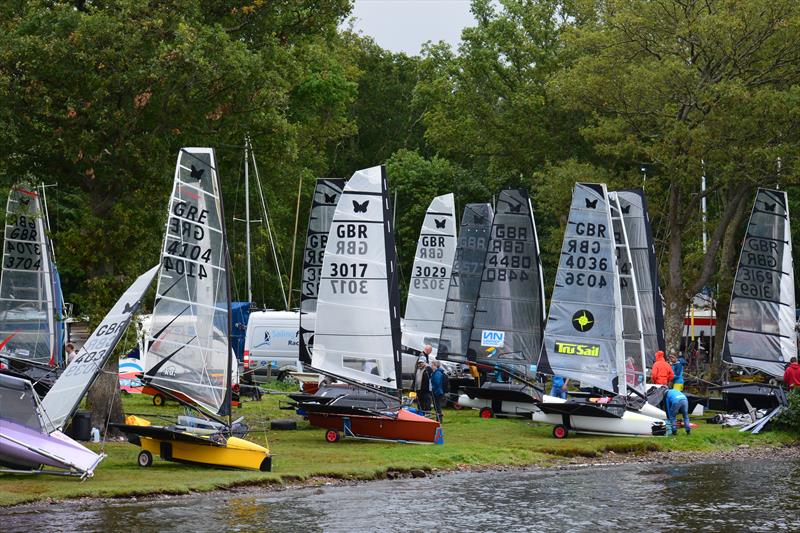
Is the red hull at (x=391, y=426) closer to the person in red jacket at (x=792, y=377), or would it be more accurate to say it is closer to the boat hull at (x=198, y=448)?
the boat hull at (x=198, y=448)

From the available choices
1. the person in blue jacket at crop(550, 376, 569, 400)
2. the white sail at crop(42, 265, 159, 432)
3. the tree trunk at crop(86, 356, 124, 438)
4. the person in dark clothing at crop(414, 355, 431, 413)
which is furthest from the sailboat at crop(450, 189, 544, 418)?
the white sail at crop(42, 265, 159, 432)

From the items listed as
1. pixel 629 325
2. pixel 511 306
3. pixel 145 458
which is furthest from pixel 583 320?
pixel 145 458

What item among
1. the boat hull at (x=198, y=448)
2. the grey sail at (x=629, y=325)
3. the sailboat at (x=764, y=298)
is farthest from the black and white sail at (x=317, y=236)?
the sailboat at (x=764, y=298)

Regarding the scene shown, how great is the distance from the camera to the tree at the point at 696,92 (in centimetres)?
3931

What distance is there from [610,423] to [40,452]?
13480mm

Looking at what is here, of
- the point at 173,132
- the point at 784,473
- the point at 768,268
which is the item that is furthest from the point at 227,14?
the point at 768,268

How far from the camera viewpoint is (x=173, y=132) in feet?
85.3

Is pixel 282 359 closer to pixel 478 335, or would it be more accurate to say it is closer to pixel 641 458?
pixel 478 335

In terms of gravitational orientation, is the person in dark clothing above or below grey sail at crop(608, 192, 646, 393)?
below

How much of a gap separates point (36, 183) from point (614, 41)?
22500mm

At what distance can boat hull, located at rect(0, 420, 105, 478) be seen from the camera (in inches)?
750

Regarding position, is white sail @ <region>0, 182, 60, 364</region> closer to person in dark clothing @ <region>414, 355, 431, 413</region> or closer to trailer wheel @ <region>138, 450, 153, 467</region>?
person in dark clothing @ <region>414, 355, 431, 413</region>

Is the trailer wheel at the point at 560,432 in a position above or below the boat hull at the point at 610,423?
below

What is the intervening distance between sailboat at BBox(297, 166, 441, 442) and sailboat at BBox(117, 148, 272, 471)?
451 cm
